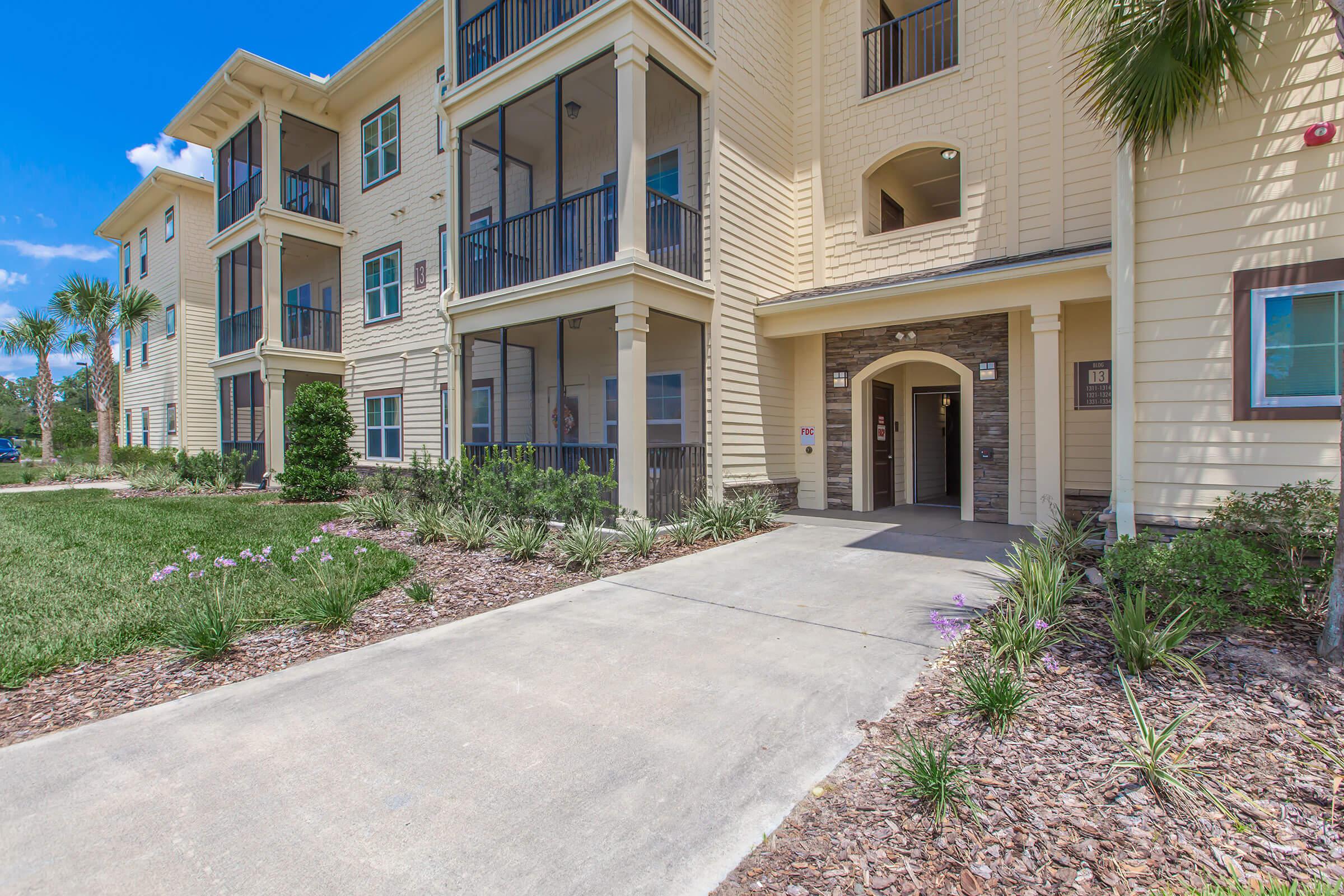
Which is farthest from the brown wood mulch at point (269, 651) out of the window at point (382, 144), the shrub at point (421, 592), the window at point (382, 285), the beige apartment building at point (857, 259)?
the window at point (382, 144)

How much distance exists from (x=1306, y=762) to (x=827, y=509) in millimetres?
8357

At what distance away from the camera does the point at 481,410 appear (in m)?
14.1

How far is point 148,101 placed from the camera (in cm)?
4066

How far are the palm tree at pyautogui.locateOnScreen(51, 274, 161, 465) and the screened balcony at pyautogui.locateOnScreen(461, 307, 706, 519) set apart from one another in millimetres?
16898

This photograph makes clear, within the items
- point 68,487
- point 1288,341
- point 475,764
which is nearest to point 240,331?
point 68,487

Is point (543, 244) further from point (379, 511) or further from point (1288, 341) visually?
point (1288, 341)

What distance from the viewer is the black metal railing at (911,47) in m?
10.2

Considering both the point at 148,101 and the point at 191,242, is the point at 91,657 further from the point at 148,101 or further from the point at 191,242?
the point at 148,101

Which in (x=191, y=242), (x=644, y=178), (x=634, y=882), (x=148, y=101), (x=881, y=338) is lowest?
(x=634, y=882)

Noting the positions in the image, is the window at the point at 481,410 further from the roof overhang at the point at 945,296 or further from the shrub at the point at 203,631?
the shrub at the point at 203,631

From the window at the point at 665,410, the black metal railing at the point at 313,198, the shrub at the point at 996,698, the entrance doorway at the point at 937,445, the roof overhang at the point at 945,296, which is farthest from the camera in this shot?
the black metal railing at the point at 313,198

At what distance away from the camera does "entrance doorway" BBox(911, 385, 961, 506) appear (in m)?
12.2

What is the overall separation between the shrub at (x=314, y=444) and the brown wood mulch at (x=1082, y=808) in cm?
1293

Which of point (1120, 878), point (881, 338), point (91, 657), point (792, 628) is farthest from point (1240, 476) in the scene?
point (91, 657)
